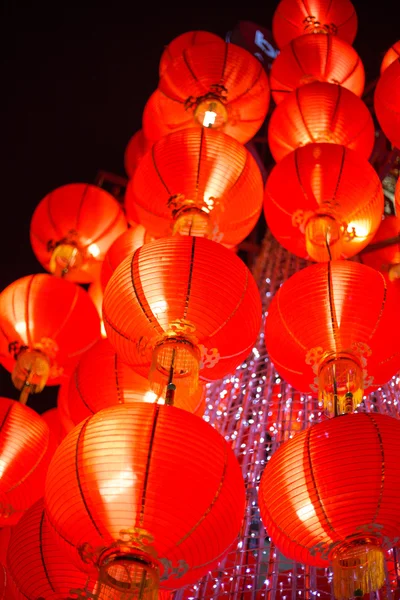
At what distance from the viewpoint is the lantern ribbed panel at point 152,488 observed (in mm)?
1440

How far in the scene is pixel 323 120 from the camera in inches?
108

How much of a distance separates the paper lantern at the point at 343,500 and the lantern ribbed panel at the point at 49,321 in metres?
1.14

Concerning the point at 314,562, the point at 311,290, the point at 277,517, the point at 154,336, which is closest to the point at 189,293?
the point at 154,336

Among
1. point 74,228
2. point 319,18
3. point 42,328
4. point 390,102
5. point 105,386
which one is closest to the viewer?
point 105,386

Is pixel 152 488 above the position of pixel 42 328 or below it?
below

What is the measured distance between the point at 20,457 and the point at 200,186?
3.66 ft

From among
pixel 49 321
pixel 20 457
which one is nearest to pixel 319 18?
pixel 49 321

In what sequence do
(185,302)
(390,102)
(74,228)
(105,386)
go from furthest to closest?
1. (74,228)
2. (390,102)
3. (105,386)
4. (185,302)

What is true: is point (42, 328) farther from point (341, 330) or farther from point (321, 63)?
point (321, 63)

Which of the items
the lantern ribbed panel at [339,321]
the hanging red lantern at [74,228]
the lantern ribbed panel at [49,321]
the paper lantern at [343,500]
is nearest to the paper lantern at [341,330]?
the lantern ribbed panel at [339,321]

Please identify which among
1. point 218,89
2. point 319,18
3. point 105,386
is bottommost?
point 105,386

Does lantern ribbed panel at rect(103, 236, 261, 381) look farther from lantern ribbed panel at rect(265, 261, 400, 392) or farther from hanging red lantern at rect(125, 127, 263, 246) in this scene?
hanging red lantern at rect(125, 127, 263, 246)

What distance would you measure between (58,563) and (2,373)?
222 cm

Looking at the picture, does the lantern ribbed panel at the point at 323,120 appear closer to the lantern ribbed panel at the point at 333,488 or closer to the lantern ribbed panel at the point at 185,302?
the lantern ribbed panel at the point at 185,302
